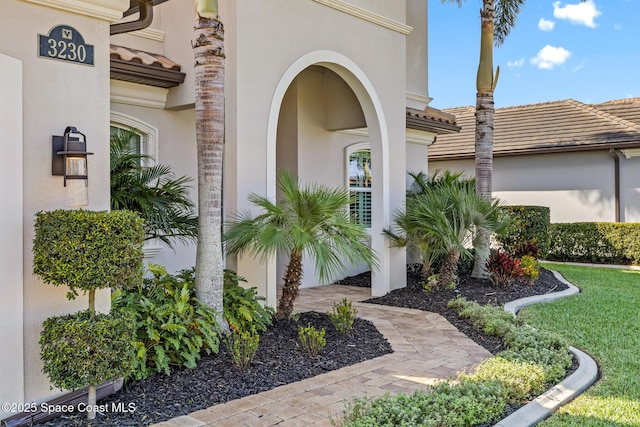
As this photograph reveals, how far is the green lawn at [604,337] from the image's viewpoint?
510 centimetres

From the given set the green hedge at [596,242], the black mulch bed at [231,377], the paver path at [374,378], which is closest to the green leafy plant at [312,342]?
the black mulch bed at [231,377]

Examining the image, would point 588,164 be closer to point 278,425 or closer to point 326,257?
point 326,257

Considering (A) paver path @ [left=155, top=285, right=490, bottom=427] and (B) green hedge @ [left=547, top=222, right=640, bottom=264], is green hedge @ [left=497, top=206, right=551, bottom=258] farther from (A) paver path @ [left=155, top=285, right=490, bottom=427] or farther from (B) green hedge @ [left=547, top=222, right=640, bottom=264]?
(A) paver path @ [left=155, top=285, right=490, bottom=427]

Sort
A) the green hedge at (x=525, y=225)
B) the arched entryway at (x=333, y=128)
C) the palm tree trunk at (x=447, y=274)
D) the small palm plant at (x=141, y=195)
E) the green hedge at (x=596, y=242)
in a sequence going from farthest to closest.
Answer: the green hedge at (x=596, y=242) < the green hedge at (x=525, y=225) < the palm tree trunk at (x=447, y=274) < the arched entryway at (x=333, y=128) < the small palm plant at (x=141, y=195)

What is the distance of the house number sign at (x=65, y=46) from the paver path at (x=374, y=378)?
Answer: 3.52 metres

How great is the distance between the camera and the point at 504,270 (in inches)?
456

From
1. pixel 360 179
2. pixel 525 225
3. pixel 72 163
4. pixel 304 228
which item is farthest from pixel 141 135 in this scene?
pixel 525 225

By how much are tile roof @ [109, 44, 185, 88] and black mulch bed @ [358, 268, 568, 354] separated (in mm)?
5622

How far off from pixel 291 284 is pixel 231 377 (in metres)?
2.34

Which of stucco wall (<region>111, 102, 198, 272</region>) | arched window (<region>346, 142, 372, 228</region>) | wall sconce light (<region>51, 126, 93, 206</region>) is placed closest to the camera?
wall sconce light (<region>51, 126, 93, 206</region>)

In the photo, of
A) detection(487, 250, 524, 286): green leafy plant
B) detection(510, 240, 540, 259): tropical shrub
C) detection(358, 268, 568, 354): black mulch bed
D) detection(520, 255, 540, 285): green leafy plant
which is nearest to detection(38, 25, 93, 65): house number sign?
detection(358, 268, 568, 354): black mulch bed

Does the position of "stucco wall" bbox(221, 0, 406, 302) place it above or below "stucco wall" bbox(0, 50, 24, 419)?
above

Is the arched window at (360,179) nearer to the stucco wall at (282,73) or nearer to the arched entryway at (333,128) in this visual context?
the arched entryway at (333,128)

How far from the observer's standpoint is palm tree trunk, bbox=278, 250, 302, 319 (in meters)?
7.77
